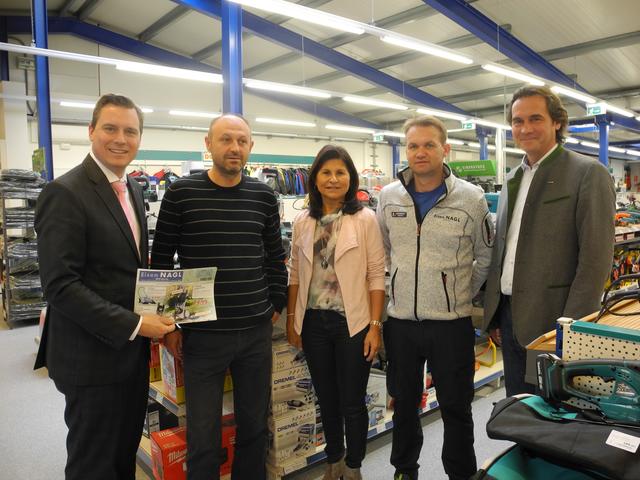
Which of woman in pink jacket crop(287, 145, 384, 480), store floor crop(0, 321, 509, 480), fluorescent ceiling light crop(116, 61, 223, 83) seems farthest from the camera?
fluorescent ceiling light crop(116, 61, 223, 83)

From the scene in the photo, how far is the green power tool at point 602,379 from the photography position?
42.3 inches

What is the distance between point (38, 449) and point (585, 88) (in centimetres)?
1615

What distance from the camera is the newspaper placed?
1.78m

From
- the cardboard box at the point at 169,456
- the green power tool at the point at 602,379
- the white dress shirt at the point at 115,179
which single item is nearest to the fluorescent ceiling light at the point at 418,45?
the white dress shirt at the point at 115,179

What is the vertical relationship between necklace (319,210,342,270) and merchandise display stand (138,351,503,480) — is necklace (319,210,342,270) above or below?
above

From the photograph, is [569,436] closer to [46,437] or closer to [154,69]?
[46,437]

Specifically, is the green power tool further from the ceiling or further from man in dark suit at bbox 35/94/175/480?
the ceiling

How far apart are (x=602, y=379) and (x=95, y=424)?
1.68 metres

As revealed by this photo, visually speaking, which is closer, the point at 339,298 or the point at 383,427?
the point at 339,298

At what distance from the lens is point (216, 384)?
2045mm

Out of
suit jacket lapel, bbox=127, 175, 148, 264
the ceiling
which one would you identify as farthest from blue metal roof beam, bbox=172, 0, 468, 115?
suit jacket lapel, bbox=127, 175, 148, 264

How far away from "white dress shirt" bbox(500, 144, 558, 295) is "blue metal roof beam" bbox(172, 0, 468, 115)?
Result: 7255 mm

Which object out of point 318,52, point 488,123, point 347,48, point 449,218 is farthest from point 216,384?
point 347,48

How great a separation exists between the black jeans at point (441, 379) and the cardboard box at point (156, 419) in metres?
1.45
